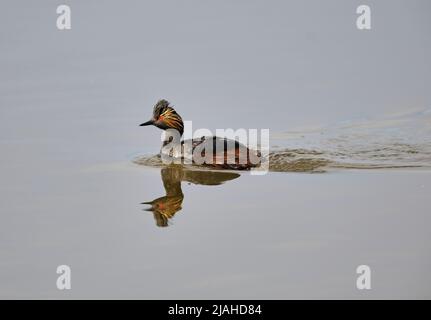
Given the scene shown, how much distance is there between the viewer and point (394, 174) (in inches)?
516

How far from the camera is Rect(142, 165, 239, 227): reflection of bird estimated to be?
11578 millimetres

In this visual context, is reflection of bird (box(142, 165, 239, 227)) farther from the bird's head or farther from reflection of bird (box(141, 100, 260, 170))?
the bird's head

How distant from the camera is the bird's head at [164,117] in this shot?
14.7 m

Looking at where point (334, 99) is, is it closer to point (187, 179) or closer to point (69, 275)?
point (187, 179)

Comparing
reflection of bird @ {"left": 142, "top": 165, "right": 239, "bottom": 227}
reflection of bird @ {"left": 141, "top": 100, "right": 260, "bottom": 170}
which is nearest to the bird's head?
reflection of bird @ {"left": 141, "top": 100, "right": 260, "bottom": 170}

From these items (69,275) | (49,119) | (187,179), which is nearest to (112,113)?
(49,119)

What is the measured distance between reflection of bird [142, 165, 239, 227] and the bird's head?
3.12 ft

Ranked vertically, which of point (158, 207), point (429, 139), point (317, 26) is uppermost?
point (317, 26)

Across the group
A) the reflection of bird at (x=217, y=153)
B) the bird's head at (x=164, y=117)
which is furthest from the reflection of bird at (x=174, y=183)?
the bird's head at (x=164, y=117)

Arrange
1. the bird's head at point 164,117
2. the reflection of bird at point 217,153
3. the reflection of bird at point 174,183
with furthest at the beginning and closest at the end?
the bird's head at point 164,117 < the reflection of bird at point 217,153 < the reflection of bird at point 174,183

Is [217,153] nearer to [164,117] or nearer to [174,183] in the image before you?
[174,183]

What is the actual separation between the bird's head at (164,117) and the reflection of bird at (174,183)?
0.95m

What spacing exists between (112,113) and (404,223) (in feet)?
22.2

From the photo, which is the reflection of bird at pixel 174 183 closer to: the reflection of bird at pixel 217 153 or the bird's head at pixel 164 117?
the reflection of bird at pixel 217 153
